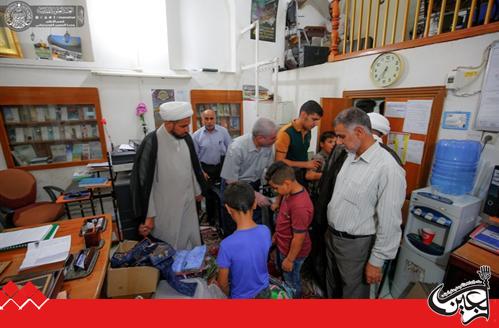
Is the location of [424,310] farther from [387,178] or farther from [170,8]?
[170,8]

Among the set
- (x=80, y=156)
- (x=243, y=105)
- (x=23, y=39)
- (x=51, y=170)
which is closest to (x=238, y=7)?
(x=243, y=105)

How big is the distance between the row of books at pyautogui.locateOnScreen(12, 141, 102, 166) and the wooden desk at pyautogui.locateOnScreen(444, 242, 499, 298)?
4.37m

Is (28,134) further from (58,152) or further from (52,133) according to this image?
(58,152)

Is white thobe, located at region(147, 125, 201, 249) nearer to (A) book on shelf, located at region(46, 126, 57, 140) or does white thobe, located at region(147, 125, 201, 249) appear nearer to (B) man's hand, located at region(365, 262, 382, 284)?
(B) man's hand, located at region(365, 262, 382, 284)

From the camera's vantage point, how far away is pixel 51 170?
3428mm

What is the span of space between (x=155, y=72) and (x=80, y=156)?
5.80ft

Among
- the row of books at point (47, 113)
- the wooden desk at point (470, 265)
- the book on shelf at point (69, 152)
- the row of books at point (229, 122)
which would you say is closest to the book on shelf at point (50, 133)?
the row of books at point (47, 113)

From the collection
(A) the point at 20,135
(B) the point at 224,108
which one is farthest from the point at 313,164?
(A) the point at 20,135

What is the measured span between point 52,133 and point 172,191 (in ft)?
9.58

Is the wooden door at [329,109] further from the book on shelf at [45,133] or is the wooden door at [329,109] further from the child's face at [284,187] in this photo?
the book on shelf at [45,133]

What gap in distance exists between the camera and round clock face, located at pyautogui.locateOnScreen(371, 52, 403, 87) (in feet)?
7.41

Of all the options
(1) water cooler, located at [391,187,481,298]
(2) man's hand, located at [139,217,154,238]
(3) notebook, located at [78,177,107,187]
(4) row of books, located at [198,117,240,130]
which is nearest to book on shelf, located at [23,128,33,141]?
(3) notebook, located at [78,177,107,187]

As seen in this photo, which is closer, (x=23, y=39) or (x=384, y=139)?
(x=384, y=139)

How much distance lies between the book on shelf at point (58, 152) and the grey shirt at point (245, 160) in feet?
9.82
